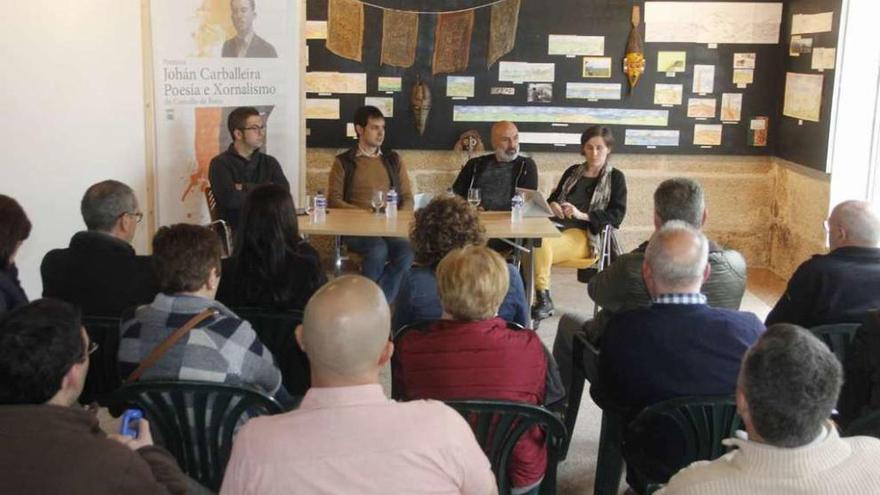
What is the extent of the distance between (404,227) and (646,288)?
1871 millimetres

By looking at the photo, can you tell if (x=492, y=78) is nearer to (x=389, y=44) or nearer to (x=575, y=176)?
(x=389, y=44)

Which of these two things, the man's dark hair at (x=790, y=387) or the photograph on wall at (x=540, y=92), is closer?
the man's dark hair at (x=790, y=387)

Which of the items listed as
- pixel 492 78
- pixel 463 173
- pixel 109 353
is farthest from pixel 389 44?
pixel 109 353

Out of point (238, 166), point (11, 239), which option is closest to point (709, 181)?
point (238, 166)

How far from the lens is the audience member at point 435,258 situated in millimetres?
3148

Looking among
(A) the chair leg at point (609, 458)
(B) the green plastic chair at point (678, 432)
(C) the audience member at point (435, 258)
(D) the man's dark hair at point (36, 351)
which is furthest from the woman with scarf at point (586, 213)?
(D) the man's dark hair at point (36, 351)

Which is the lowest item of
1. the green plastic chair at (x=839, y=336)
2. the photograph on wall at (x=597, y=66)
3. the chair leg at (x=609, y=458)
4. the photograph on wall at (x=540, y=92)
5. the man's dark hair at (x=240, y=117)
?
the chair leg at (x=609, y=458)

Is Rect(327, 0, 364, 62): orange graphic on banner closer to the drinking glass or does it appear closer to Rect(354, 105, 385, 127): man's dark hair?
Rect(354, 105, 385, 127): man's dark hair

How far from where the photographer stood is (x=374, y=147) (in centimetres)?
585

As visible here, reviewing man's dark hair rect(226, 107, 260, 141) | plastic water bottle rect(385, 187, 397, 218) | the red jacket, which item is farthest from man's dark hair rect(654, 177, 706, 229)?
man's dark hair rect(226, 107, 260, 141)

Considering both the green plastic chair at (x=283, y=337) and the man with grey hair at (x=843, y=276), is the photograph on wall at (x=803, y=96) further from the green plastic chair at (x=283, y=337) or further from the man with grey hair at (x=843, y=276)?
the green plastic chair at (x=283, y=337)

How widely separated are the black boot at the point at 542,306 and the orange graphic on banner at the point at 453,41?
6.65 ft

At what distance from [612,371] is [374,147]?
3.51m

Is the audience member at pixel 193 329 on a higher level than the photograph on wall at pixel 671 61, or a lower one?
lower
